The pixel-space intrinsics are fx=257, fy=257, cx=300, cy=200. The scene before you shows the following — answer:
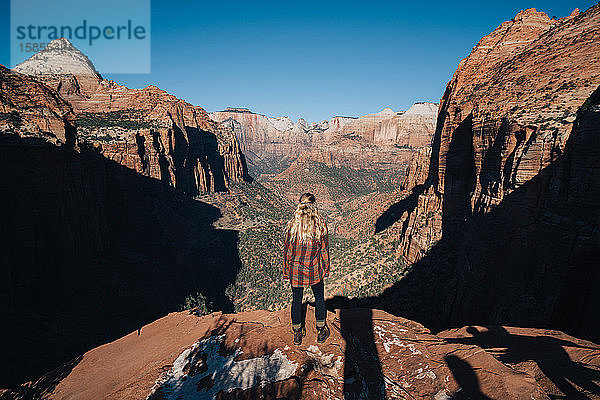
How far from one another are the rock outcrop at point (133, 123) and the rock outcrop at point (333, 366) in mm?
42203

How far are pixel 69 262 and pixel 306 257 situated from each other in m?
27.4

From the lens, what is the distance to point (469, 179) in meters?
25.6

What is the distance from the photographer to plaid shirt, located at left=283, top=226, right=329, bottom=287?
6.93 metres

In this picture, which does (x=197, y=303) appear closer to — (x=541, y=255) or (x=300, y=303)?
(x=300, y=303)

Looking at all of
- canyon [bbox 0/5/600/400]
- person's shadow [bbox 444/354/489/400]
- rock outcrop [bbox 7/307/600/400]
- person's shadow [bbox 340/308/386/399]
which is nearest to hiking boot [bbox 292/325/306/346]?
rock outcrop [bbox 7/307/600/400]

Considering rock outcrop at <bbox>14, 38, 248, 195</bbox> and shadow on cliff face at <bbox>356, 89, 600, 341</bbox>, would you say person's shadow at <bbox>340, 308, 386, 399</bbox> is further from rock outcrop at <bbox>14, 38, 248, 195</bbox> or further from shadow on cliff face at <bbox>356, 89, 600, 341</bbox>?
rock outcrop at <bbox>14, 38, 248, 195</bbox>

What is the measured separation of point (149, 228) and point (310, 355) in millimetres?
40942

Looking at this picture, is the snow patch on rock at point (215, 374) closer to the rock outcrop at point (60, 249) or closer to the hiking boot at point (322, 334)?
the hiking boot at point (322, 334)

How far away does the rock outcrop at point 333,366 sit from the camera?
557cm

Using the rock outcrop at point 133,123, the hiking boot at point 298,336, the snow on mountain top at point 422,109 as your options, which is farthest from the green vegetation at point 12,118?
the snow on mountain top at point 422,109

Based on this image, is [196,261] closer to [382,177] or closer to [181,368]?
[181,368]

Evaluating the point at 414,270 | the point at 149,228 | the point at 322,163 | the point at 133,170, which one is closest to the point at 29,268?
the point at 149,228

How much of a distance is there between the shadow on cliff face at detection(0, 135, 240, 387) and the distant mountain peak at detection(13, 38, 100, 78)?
186 ft

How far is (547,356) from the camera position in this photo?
21.5 ft
